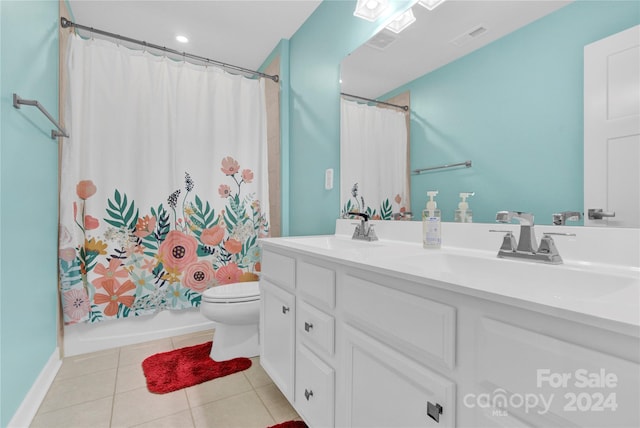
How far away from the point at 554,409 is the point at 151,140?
242 centimetres

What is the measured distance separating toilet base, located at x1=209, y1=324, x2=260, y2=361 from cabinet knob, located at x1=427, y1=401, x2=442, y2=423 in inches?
57.3

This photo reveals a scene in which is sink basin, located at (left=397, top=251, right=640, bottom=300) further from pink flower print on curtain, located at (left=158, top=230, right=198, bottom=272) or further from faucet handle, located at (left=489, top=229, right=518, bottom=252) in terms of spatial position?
pink flower print on curtain, located at (left=158, top=230, right=198, bottom=272)

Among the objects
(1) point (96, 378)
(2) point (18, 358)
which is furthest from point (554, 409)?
(1) point (96, 378)

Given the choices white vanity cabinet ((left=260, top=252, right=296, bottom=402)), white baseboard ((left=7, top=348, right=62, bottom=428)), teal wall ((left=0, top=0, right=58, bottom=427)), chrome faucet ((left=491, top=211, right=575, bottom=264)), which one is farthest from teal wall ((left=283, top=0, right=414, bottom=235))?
white baseboard ((left=7, top=348, right=62, bottom=428))

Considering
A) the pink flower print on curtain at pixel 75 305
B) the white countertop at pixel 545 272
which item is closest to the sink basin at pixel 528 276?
the white countertop at pixel 545 272

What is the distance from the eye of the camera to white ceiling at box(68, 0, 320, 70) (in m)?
1.97

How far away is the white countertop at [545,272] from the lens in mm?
451

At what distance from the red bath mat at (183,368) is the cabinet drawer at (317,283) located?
0.93m

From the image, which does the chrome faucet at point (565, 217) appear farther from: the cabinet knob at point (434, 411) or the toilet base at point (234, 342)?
the toilet base at point (234, 342)

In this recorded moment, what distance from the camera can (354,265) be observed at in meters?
0.88

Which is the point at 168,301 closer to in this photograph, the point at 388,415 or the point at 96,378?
the point at 96,378

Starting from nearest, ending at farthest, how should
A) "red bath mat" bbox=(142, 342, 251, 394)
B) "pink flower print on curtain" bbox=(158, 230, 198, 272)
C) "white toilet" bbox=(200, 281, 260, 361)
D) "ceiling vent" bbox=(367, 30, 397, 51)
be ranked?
"ceiling vent" bbox=(367, 30, 397, 51) → "red bath mat" bbox=(142, 342, 251, 394) → "white toilet" bbox=(200, 281, 260, 361) → "pink flower print on curtain" bbox=(158, 230, 198, 272)

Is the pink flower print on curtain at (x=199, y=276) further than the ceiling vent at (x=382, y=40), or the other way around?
the pink flower print on curtain at (x=199, y=276)

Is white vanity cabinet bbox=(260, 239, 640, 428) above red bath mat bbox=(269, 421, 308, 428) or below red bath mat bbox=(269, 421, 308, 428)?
above
